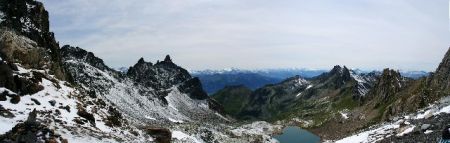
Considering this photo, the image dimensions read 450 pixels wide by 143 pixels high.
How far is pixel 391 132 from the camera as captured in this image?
51812 millimetres

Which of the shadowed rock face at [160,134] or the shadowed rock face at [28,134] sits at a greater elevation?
the shadowed rock face at [28,134]

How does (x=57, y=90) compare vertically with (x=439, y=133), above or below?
above

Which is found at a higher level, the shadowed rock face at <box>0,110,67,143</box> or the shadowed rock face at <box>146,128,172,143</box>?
the shadowed rock face at <box>0,110,67,143</box>

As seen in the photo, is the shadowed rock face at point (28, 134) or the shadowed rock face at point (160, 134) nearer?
the shadowed rock face at point (28, 134)

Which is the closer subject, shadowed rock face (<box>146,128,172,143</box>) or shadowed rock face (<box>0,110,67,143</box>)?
shadowed rock face (<box>0,110,67,143</box>)

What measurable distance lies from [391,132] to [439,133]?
39.5 feet

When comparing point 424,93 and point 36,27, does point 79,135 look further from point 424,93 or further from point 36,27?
point 424,93

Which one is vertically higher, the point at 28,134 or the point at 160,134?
the point at 28,134

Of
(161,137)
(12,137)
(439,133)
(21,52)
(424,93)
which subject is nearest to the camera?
(12,137)

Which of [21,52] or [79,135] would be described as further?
[21,52]

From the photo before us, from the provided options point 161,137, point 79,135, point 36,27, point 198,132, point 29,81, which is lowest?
point 198,132

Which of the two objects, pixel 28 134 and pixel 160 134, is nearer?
pixel 28 134

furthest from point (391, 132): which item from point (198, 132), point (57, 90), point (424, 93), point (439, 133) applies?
point (424, 93)

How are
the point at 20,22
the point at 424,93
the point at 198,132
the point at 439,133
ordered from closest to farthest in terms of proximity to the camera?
the point at 439,133 < the point at 20,22 < the point at 198,132 < the point at 424,93
